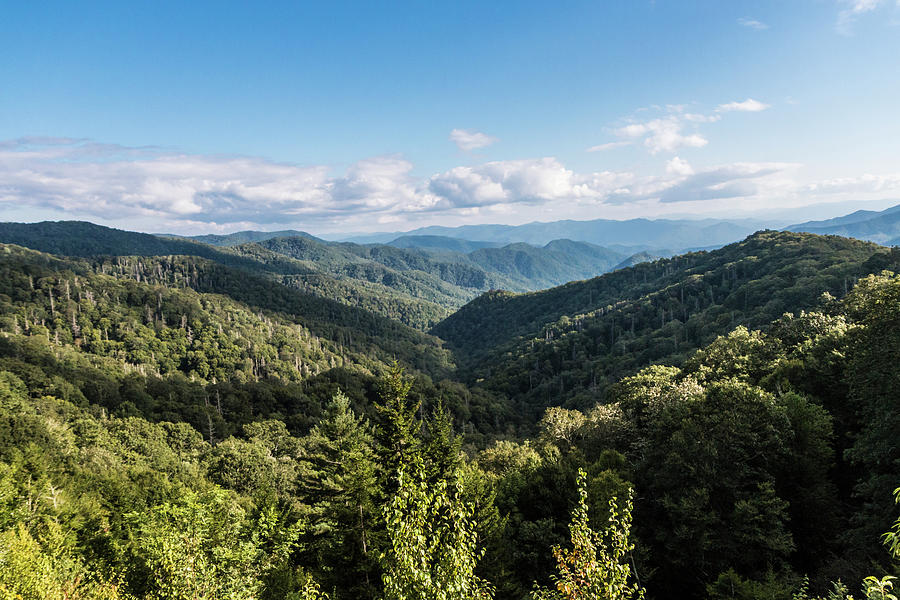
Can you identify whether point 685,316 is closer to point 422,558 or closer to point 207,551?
point 207,551

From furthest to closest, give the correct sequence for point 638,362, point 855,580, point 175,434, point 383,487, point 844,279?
point 638,362
point 844,279
point 175,434
point 383,487
point 855,580

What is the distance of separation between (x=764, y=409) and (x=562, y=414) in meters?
29.5

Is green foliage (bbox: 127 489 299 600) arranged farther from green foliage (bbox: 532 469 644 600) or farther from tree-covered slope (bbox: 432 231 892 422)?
tree-covered slope (bbox: 432 231 892 422)

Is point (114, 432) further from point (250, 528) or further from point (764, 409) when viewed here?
point (764, 409)

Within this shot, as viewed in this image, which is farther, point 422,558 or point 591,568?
point 591,568

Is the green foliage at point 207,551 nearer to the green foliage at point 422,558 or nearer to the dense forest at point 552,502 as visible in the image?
the dense forest at point 552,502

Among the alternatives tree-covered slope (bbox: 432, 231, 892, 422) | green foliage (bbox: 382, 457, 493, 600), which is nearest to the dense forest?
green foliage (bbox: 382, 457, 493, 600)

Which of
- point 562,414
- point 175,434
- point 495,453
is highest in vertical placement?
point 562,414

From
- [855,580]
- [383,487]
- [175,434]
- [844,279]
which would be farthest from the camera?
[844,279]

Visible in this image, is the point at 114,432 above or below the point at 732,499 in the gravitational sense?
below

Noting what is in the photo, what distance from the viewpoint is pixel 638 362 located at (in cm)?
13775

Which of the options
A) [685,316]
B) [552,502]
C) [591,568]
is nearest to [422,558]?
[591,568]

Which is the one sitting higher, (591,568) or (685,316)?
(591,568)

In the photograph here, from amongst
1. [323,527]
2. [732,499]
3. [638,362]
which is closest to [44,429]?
[323,527]
